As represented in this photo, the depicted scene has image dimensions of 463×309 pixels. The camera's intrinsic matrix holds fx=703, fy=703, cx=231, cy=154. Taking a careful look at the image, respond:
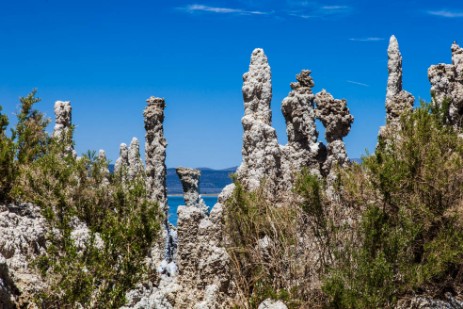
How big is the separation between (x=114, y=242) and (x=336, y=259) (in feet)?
14.3

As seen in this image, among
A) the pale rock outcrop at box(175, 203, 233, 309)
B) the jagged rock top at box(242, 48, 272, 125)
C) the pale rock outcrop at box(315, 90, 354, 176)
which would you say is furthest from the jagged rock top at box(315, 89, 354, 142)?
the pale rock outcrop at box(175, 203, 233, 309)

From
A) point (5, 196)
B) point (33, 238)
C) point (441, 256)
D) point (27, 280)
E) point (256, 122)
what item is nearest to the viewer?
point (27, 280)

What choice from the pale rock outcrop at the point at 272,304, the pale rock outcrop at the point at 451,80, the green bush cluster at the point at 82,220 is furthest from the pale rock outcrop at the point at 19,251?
the pale rock outcrop at the point at 451,80

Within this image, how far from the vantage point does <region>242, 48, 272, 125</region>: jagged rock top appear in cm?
2141

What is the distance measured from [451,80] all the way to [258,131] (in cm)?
910

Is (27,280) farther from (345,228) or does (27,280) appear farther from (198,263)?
(345,228)

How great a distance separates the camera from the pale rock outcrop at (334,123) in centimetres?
2227

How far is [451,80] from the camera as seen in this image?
24.4 metres

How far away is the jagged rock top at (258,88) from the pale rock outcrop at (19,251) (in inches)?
449

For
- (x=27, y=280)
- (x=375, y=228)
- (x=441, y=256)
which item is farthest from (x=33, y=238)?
(x=441, y=256)

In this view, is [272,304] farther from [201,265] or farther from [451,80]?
[451,80]

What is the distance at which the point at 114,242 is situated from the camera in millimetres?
9648

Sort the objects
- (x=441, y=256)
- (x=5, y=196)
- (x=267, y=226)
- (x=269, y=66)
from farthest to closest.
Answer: (x=269, y=66) → (x=267, y=226) → (x=441, y=256) → (x=5, y=196)

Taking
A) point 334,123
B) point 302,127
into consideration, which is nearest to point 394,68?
point 302,127
